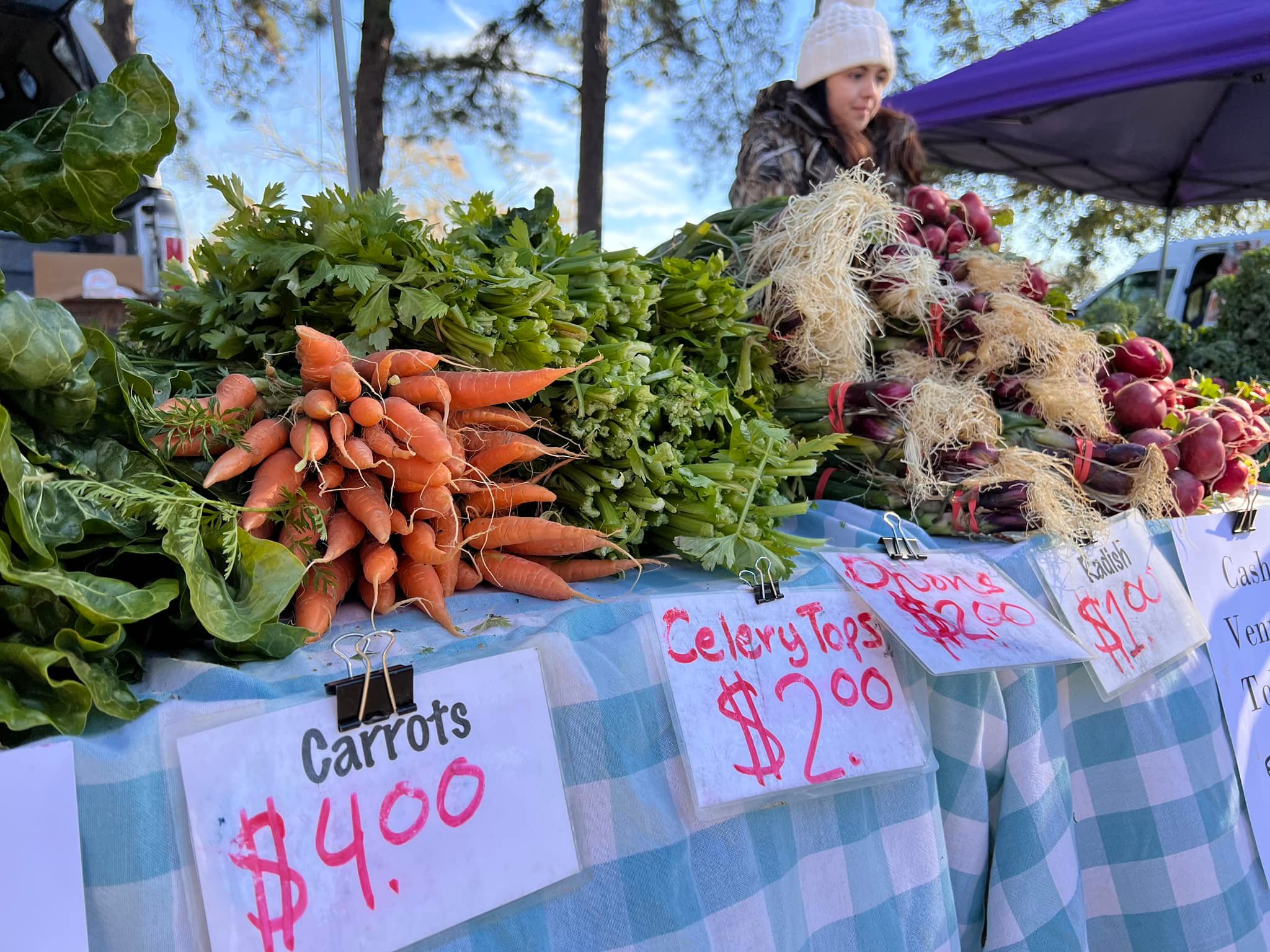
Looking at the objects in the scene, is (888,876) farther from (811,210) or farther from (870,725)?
(811,210)

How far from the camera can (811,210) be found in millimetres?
1786

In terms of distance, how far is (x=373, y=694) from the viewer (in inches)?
31.0

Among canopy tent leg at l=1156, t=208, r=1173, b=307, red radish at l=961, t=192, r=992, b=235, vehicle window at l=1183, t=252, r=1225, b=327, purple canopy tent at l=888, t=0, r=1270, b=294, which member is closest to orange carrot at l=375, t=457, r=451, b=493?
Result: red radish at l=961, t=192, r=992, b=235

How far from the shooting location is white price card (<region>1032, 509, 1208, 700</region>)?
1354mm

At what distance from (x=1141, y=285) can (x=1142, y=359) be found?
8831 mm

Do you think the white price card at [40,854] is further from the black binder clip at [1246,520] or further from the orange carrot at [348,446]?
the black binder clip at [1246,520]

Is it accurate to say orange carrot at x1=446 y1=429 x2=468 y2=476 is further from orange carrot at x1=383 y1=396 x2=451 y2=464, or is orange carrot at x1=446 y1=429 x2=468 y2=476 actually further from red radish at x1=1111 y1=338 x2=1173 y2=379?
red radish at x1=1111 y1=338 x2=1173 y2=379

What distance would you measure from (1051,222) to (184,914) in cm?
1685

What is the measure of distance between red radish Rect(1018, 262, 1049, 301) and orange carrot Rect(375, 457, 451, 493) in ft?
5.05

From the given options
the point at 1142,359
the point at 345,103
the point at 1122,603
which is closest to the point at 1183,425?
the point at 1142,359

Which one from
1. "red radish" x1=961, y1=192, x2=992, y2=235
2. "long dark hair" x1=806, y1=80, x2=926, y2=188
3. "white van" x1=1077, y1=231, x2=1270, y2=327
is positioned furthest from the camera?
"white van" x1=1077, y1=231, x2=1270, y2=327

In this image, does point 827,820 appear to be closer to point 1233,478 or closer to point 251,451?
point 251,451

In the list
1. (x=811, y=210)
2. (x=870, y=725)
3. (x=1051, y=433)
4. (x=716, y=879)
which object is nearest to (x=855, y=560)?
(x=870, y=725)

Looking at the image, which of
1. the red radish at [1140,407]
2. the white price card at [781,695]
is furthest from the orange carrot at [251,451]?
the red radish at [1140,407]
